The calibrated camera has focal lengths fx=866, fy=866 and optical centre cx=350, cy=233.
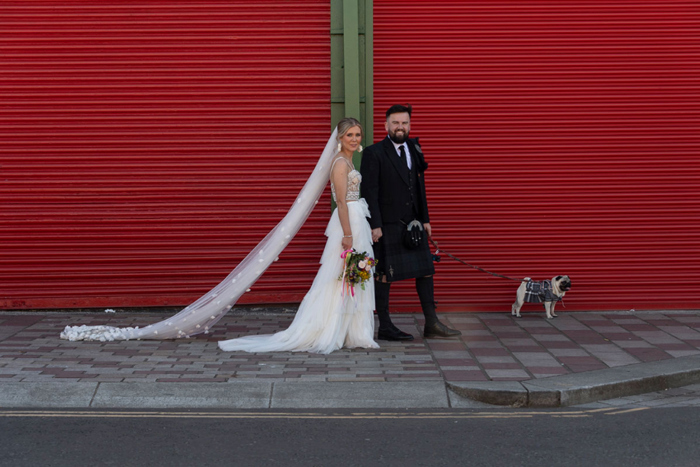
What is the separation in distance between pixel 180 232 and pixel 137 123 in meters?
1.22

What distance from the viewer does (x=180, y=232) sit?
910cm

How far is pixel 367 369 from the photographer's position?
6.67 metres

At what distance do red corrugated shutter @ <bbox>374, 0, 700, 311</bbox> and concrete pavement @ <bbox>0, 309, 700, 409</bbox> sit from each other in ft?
2.77

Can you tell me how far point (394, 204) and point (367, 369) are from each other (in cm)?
171

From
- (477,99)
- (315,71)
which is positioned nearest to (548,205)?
(477,99)

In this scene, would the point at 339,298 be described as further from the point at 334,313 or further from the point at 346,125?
the point at 346,125

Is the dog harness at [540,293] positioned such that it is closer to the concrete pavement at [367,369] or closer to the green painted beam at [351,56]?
the concrete pavement at [367,369]
